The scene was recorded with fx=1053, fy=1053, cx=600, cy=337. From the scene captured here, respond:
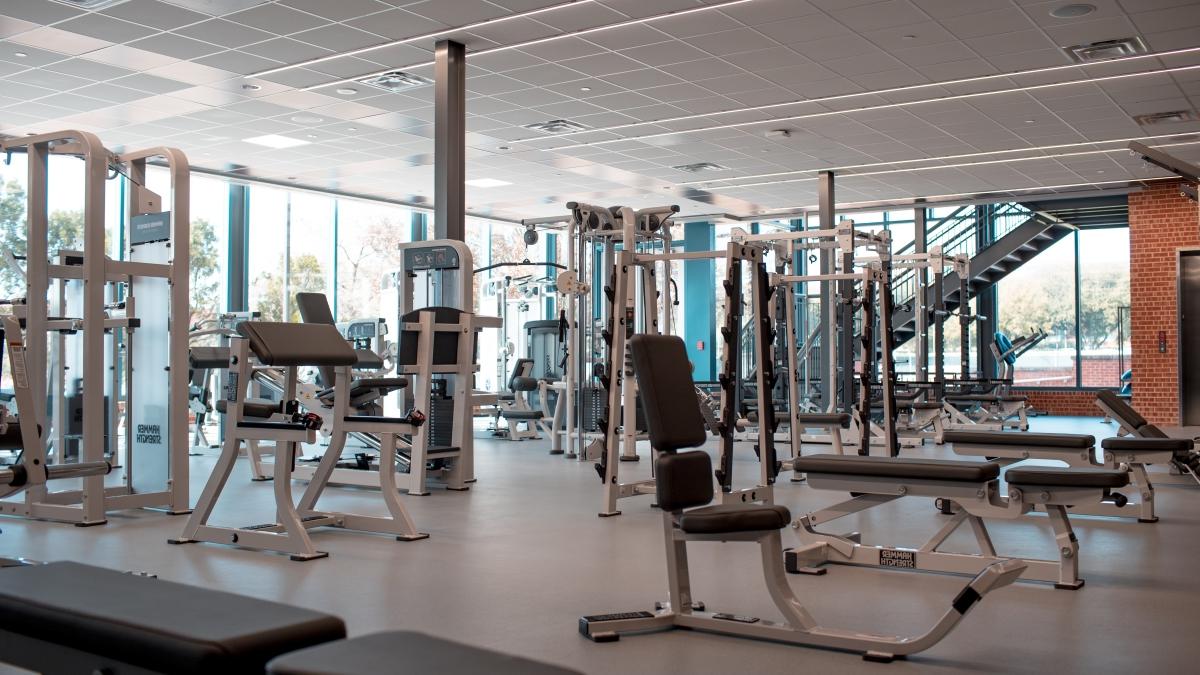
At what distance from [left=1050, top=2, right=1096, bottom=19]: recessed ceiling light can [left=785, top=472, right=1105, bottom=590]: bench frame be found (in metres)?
4.05

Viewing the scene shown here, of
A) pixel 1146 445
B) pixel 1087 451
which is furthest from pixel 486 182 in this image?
pixel 1087 451

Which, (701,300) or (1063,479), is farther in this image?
(701,300)

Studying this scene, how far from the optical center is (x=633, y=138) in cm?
1110

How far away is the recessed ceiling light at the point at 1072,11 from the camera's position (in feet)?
22.9

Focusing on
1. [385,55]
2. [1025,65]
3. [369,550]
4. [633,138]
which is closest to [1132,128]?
[1025,65]

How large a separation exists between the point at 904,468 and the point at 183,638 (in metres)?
2.88

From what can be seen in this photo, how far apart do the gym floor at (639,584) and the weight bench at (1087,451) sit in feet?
0.43

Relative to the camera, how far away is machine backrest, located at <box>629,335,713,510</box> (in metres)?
3.27

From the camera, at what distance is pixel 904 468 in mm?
3994

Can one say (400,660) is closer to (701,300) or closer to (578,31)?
(578,31)

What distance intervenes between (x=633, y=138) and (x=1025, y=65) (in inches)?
160

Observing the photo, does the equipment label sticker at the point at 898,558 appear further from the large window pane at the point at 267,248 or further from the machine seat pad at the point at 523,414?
the large window pane at the point at 267,248

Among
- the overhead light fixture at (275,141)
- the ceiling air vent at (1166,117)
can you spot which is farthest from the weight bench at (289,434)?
the ceiling air vent at (1166,117)

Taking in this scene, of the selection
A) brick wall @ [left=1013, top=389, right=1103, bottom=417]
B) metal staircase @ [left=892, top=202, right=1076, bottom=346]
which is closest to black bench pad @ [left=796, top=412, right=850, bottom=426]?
metal staircase @ [left=892, top=202, right=1076, bottom=346]
